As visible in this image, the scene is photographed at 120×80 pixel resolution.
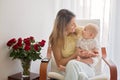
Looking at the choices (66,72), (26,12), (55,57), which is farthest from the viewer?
(26,12)

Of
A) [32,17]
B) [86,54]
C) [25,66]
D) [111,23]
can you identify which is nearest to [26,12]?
[32,17]

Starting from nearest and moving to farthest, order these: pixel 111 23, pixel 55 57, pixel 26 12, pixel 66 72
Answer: pixel 66 72, pixel 55 57, pixel 26 12, pixel 111 23

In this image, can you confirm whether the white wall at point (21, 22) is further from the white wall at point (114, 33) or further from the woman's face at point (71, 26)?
the white wall at point (114, 33)

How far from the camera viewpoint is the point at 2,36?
6.96 ft

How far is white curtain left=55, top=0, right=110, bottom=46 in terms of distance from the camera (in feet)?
8.16

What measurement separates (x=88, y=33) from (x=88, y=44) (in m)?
0.11

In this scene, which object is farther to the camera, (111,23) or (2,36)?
(111,23)

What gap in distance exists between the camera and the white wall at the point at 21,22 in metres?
2.13

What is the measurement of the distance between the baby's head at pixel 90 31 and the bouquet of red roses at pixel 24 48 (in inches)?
21.0

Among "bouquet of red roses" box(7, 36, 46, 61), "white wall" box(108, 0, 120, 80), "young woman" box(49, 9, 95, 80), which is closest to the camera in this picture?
"young woman" box(49, 9, 95, 80)

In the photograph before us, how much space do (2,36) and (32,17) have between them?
485 millimetres

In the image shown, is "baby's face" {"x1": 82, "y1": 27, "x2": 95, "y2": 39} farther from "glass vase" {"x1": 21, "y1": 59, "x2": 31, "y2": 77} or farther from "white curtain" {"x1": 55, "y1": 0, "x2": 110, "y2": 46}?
"glass vase" {"x1": 21, "y1": 59, "x2": 31, "y2": 77}

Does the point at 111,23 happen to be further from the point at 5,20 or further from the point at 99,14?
the point at 5,20

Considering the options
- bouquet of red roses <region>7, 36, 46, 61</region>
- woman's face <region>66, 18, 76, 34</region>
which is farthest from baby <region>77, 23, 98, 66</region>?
bouquet of red roses <region>7, 36, 46, 61</region>
